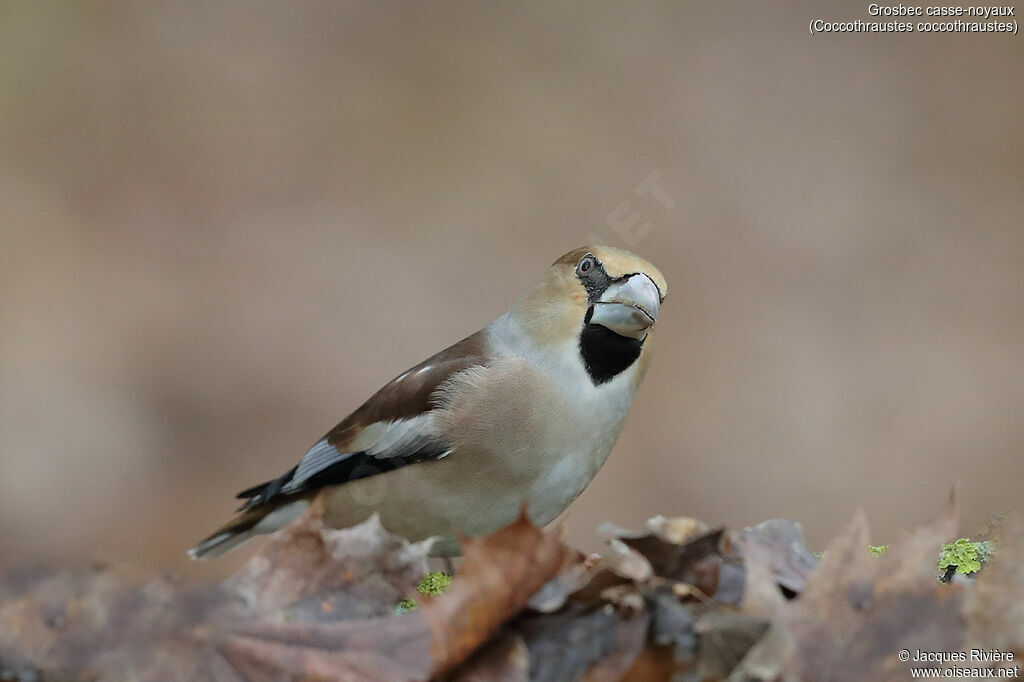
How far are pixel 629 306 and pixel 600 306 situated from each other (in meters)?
0.11

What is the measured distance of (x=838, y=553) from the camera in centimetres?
115

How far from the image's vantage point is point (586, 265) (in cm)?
271

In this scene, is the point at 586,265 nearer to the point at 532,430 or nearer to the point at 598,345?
the point at 598,345

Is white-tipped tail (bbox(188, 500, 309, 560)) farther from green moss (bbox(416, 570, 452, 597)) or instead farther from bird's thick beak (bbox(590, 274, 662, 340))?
bird's thick beak (bbox(590, 274, 662, 340))

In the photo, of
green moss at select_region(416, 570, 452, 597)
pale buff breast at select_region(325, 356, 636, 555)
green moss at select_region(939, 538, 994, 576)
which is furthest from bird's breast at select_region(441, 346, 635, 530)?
green moss at select_region(939, 538, 994, 576)

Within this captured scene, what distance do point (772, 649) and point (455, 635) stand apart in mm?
329

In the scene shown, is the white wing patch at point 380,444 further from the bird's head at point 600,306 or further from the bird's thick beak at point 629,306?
the bird's thick beak at point 629,306

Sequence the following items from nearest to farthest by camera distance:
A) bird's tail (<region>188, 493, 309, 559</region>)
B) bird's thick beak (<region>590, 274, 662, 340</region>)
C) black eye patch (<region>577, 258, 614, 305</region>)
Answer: bird's thick beak (<region>590, 274, 662, 340</region>) < black eye patch (<region>577, 258, 614, 305</region>) < bird's tail (<region>188, 493, 309, 559</region>)

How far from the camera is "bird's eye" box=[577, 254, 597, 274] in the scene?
2.69 meters

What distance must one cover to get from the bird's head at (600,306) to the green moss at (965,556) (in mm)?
896

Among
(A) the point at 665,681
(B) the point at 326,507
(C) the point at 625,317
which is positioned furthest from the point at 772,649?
(B) the point at 326,507

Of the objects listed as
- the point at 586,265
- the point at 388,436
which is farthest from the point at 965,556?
the point at 388,436

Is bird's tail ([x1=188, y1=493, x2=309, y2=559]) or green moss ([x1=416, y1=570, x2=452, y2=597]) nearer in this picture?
green moss ([x1=416, y1=570, x2=452, y2=597])

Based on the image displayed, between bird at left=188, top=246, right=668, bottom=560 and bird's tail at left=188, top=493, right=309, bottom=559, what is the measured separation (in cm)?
20
